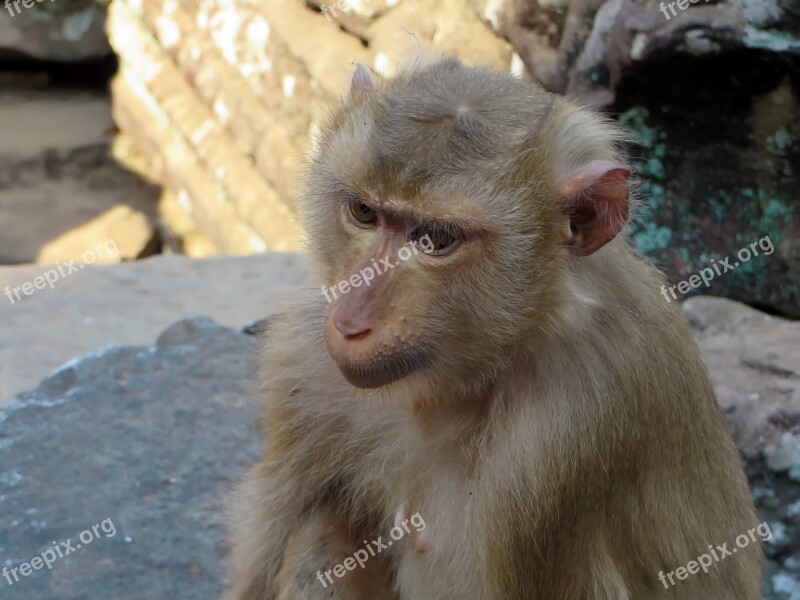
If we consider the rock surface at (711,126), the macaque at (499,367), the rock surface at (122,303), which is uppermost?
the macaque at (499,367)

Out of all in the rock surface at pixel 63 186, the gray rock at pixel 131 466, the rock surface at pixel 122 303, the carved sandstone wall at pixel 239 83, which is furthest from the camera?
the rock surface at pixel 63 186

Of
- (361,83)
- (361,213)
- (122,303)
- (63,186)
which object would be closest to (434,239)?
(361,213)

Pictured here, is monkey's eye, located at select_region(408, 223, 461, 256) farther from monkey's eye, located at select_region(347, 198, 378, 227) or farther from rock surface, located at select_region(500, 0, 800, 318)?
rock surface, located at select_region(500, 0, 800, 318)

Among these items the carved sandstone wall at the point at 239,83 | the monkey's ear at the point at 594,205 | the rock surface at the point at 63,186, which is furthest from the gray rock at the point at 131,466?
the rock surface at the point at 63,186

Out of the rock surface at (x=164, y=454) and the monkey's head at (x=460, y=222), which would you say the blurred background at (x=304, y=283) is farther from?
the monkey's head at (x=460, y=222)

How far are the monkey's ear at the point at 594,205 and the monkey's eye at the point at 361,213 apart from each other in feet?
1.47

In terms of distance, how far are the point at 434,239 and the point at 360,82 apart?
60cm

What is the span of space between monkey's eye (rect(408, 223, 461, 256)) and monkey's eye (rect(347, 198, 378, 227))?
0.14 meters

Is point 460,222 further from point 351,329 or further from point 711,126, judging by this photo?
point 711,126

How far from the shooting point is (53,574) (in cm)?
345

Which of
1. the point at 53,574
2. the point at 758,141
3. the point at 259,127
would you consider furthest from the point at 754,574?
the point at 259,127

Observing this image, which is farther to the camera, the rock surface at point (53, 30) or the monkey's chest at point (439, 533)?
the rock surface at point (53, 30)

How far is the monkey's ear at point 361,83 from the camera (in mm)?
2791

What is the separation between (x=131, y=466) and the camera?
13.0 feet
